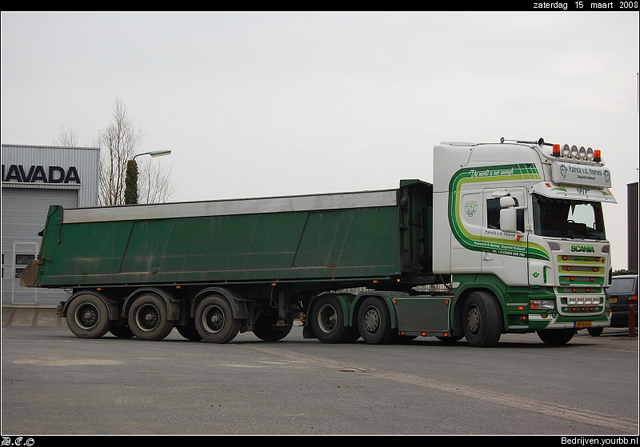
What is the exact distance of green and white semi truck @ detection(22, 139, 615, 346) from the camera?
15266mm

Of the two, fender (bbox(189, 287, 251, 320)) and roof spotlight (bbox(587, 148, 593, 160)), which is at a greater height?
roof spotlight (bbox(587, 148, 593, 160))

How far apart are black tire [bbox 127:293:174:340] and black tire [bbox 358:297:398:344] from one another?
487cm


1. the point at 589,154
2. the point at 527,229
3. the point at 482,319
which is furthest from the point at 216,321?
the point at 589,154

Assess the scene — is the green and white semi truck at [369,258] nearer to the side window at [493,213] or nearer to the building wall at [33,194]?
the side window at [493,213]

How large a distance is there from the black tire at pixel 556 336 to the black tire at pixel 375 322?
10.4ft

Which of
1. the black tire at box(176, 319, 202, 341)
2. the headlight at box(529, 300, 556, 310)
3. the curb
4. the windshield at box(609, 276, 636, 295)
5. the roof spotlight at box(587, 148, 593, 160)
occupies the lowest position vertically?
the curb

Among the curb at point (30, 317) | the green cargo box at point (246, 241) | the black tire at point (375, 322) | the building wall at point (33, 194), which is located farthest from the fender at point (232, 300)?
the building wall at point (33, 194)

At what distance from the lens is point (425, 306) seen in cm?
1638

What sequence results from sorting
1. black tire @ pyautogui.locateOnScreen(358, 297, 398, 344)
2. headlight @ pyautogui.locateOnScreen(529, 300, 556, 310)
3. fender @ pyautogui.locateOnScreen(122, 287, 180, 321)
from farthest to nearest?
fender @ pyautogui.locateOnScreen(122, 287, 180, 321), black tire @ pyautogui.locateOnScreen(358, 297, 398, 344), headlight @ pyautogui.locateOnScreen(529, 300, 556, 310)

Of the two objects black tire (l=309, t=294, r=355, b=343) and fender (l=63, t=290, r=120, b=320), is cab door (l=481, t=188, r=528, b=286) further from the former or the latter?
fender (l=63, t=290, r=120, b=320)

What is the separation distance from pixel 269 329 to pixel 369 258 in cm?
425

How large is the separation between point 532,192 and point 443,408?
8226mm

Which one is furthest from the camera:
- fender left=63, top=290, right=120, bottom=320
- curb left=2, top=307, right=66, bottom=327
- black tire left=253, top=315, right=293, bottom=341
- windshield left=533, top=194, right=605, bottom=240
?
curb left=2, top=307, right=66, bottom=327

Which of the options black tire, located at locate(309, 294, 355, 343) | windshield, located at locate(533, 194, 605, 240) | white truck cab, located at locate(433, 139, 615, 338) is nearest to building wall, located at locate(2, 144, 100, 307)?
black tire, located at locate(309, 294, 355, 343)
